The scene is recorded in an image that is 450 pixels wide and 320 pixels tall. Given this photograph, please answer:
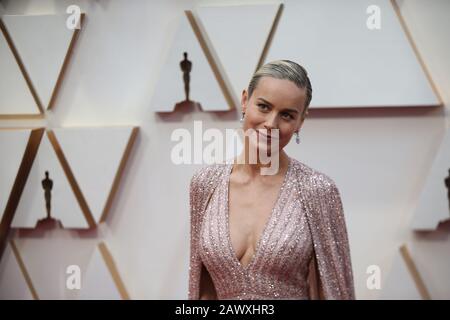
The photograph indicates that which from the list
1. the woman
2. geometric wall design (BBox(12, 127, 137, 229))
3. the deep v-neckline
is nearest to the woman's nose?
the woman

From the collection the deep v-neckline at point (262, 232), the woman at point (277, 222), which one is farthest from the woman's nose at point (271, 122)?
the deep v-neckline at point (262, 232)

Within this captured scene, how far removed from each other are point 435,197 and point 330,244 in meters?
0.87

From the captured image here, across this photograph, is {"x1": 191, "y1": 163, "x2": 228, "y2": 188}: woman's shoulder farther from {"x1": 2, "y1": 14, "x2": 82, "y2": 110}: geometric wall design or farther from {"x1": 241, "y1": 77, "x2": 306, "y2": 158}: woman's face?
{"x1": 2, "y1": 14, "x2": 82, "y2": 110}: geometric wall design

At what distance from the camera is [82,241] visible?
2635 millimetres

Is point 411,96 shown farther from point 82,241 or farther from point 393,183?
point 82,241

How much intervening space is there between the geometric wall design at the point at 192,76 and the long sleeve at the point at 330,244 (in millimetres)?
906

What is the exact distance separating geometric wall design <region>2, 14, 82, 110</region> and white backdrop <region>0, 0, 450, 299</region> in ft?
0.13

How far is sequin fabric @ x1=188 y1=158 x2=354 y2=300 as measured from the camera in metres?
1.59

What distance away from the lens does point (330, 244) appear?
1.60 m

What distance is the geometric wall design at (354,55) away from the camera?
7.55 feet

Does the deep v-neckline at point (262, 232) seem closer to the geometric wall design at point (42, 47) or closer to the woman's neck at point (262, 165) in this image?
the woman's neck at point (262, 165)

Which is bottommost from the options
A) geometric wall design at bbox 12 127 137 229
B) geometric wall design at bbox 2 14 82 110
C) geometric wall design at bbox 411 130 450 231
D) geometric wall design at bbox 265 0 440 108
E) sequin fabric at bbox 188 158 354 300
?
sequin fabric at bbox 188 158 354 300

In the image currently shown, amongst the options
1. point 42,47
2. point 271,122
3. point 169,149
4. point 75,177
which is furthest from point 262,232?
point 42,47

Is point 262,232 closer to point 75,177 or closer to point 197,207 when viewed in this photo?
point 197,207
